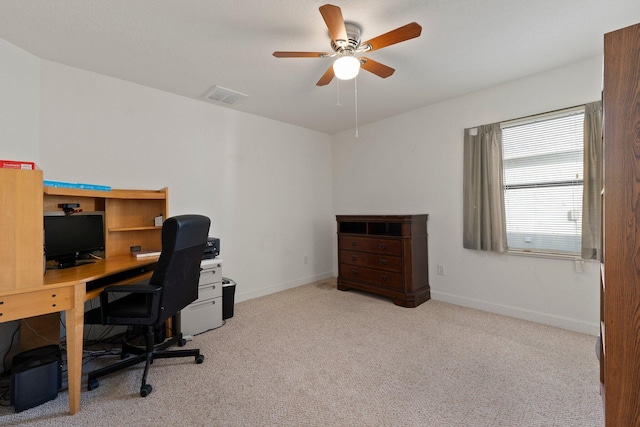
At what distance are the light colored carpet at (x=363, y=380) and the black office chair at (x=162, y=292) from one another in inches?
5.9

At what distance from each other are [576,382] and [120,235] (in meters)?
3.85

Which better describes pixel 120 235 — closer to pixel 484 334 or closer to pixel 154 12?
pixel 154 12

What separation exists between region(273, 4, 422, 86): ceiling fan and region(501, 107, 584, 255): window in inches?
69.9

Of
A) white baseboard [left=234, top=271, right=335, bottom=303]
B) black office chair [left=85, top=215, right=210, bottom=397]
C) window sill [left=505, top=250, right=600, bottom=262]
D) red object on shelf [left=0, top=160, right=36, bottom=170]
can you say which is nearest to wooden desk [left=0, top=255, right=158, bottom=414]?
black office chair [left=85, top=215, right=210, bottom=397]

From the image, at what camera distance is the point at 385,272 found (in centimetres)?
353

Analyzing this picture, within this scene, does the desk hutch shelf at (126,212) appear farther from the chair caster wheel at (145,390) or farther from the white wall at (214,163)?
the chair caster wheel at (145,390)

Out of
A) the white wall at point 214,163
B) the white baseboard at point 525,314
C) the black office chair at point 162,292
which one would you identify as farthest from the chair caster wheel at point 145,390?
the white baseboard at point 525,314

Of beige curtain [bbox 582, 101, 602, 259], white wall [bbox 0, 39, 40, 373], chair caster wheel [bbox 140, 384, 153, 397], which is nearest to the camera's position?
chair caster wheel [bbox 140, 384, 153, 397]

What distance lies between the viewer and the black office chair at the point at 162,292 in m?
1.80

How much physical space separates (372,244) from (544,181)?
194cm

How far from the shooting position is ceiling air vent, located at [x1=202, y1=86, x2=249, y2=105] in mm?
3013

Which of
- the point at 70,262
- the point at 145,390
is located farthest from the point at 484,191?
the point at 70,262

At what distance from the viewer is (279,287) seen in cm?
409

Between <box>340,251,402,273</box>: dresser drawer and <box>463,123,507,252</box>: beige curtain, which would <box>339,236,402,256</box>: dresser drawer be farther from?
<box>463,123,507,252</box>: beige curtain
